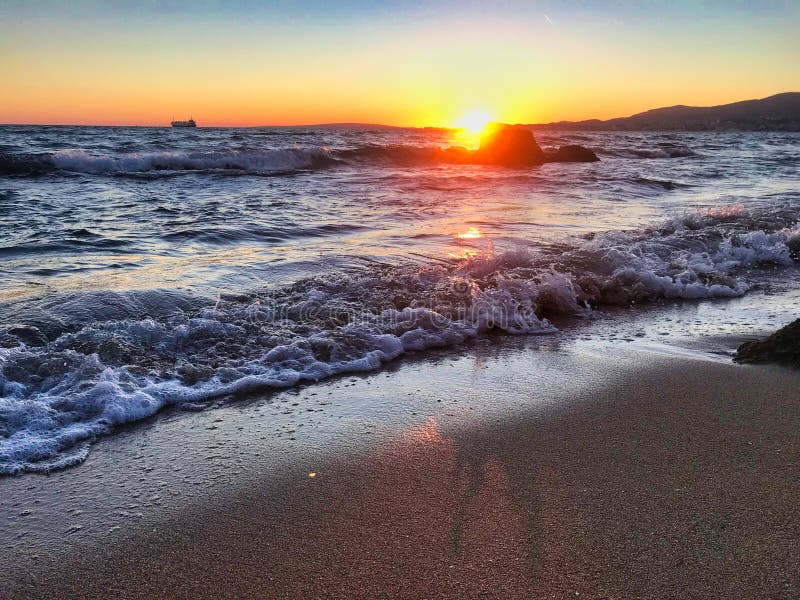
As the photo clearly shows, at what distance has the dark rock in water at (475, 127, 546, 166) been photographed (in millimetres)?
24953

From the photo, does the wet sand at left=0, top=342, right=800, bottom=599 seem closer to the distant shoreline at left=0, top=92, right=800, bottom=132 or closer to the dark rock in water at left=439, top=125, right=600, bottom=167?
the dark rock in water at left=439, top=125, right=600, bottom=167

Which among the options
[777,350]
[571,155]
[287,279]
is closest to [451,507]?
[777,350]

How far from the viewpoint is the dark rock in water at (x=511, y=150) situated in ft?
81.9

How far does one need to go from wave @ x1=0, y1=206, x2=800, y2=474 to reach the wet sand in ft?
1.11

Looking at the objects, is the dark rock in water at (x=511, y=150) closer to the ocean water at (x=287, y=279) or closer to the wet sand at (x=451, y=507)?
the ocean water at (x=287, y=279)

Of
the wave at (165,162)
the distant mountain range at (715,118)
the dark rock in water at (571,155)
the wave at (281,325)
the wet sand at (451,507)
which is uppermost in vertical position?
the distant mountain range at (715,118)

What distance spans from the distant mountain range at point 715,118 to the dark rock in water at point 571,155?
A: 73534 millimetres

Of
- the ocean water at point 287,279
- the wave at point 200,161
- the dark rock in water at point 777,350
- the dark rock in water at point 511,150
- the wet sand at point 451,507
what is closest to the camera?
the wet sand at point 451,507

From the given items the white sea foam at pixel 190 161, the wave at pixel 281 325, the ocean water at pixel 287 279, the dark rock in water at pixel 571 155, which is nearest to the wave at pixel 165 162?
the white sea foam at pixel 190 161

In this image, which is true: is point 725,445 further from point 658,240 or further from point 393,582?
point 658,240

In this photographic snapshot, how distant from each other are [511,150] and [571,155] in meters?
3.48

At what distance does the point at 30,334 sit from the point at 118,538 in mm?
2494

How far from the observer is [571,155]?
26.8 metres

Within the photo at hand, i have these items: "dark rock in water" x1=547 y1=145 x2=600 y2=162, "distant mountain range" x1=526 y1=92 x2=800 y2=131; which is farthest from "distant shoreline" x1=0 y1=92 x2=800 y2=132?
"dark rock in water" x1=547 y1=145 x2=600 y2=162
